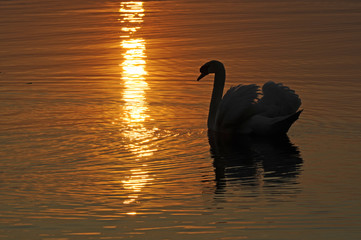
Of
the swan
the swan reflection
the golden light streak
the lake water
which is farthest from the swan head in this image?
the swan reflection

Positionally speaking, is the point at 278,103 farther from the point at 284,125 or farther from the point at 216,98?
the point at 216,98

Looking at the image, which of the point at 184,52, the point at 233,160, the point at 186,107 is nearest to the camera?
the point at 233,160

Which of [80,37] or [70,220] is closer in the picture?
[70,220]

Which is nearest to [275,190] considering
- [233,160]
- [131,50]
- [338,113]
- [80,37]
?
[233,160]

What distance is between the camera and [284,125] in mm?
13500

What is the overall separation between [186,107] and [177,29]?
9256 mm

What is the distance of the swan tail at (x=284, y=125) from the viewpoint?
1332cm

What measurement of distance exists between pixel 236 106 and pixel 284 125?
761 millimetres

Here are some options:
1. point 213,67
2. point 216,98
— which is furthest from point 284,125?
point 213,67

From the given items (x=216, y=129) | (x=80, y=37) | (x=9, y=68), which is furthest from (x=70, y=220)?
(x=80, y=37)

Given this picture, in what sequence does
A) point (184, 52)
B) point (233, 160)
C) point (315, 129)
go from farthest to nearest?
point (184, 52), point (315, 129), point (233, 160)

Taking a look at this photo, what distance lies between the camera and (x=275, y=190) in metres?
10.3

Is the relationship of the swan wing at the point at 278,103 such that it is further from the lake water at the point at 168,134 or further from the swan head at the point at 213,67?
the swan head at the point at 213,67

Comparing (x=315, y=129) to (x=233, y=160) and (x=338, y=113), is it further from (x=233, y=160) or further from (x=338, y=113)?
(x=233, y=160)
